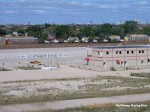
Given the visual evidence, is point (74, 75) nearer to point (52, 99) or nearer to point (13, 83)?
point (13, 83)

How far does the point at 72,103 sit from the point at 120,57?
29726 millimetres

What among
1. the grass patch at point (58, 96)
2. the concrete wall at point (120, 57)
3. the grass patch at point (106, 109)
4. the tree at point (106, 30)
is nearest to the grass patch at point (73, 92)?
the grass patch at point (58, 96)

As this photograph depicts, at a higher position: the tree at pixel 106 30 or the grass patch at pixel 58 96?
the tree at pixel 106 30

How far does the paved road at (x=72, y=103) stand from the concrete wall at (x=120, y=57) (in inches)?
1002

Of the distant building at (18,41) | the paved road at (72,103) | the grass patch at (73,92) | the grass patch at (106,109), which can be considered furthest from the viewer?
the distant building at (18,41)

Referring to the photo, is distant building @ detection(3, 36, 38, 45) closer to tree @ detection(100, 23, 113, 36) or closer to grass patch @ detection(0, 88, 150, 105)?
tree @ detection(100, 23, 113, 36)

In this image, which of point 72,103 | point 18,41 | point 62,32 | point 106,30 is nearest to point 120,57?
point 72,103

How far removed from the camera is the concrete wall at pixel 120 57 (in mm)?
50156

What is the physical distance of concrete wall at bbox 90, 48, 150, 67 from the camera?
50156 mm

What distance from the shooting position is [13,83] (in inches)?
1331

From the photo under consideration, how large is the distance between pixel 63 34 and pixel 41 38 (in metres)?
13.8

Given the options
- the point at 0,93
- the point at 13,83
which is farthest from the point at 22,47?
the point at 0,93

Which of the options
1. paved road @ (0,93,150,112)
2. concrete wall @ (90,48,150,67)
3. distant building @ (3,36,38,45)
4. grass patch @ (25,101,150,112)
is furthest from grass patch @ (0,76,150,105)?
distant building @ (3,36,38,45)

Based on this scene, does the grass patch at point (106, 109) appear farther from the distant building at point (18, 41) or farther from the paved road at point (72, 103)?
the distant building at point (18, 41)
